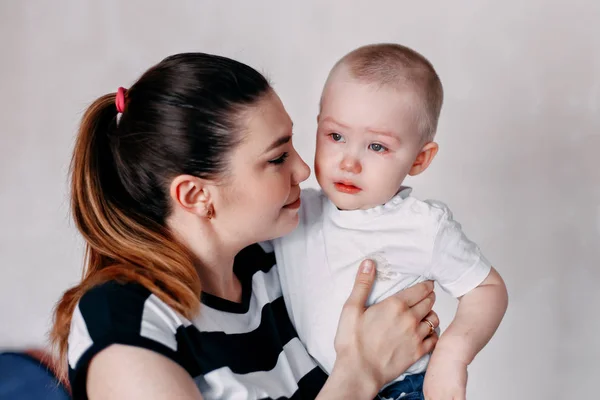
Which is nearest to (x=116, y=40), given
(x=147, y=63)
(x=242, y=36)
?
(x=147, y=63)

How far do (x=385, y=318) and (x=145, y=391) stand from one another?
0.59 metres

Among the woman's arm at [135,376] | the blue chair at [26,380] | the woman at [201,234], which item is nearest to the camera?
the woman's arm at [135,376]

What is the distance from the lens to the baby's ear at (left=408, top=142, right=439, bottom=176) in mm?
1725

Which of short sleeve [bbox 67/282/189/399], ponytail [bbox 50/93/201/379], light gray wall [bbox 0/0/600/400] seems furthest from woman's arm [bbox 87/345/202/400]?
light gray wall [bbox 0/0/600/400]

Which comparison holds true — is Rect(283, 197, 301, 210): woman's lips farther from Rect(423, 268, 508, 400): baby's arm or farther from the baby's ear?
Rect(423, 268, 508, 400): baby's arm

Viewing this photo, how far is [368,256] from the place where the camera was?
5.63 ft

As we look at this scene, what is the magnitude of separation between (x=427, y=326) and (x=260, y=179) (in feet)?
1.72

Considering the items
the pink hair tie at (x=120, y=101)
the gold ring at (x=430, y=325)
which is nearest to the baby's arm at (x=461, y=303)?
the gold ring at (x=430, y=325)

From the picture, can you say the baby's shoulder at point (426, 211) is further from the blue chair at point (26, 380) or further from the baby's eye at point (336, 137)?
the blue chair at point (26, 380)

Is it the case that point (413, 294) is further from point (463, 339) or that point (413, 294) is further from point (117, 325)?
point (117, 325)

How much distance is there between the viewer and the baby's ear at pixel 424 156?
1.72 m

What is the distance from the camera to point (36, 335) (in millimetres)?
2947

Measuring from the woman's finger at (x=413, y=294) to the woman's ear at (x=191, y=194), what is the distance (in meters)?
0.47

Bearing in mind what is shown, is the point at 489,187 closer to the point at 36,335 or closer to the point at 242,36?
the point at 242,36
